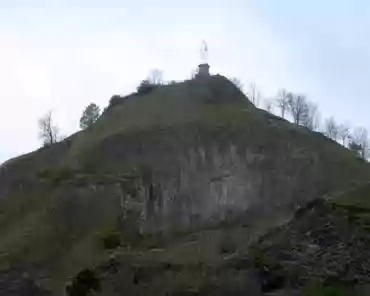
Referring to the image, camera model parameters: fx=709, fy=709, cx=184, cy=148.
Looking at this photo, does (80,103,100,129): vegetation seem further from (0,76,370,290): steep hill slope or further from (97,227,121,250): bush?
(97,227,121,250): bush

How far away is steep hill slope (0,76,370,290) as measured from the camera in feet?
171

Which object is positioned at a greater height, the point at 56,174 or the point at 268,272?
the point at 56,174

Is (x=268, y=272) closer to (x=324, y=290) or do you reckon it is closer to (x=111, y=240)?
(x=324, y=290)

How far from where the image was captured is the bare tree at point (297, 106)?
317 ft

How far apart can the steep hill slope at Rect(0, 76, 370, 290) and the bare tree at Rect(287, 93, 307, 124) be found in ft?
91.8

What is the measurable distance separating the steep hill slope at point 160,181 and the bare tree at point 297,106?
28.0 metres

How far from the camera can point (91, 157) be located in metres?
62.0

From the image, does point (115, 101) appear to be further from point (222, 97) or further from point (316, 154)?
point (316, 154)

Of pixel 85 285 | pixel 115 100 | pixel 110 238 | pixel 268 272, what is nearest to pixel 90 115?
pixel 115 100

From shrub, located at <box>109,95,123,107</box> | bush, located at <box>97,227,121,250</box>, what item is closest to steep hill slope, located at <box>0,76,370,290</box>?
bush, located at <box>97,227,121,250</box>

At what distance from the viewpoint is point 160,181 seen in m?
58.1

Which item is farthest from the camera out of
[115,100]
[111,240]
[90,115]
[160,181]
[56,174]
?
[90,115]

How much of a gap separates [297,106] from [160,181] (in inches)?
1708

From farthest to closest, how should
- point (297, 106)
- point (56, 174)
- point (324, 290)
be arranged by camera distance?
1. point (297, 106)
2. point (56, 174)
3. point (324, 290)
